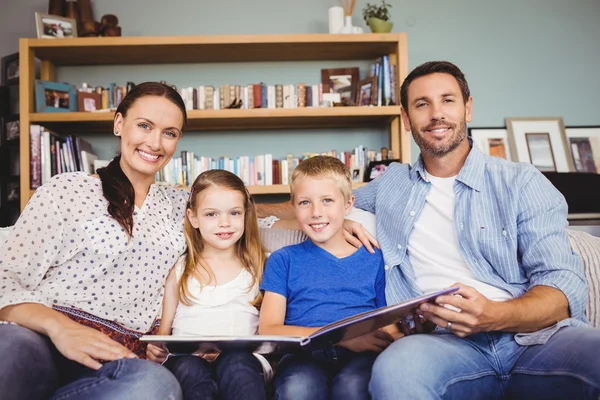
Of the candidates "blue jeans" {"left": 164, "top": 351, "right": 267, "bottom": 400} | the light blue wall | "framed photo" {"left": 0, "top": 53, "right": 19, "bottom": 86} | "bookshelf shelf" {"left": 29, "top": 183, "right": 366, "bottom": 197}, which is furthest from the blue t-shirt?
"framed photo" {"left": 0, "top": 53, "right": 19, "bottom": 86}

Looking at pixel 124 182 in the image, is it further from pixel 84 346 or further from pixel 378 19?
pixel 378 19

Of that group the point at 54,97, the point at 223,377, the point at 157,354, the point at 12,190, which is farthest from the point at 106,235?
the point at 12,190

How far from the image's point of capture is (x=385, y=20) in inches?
128

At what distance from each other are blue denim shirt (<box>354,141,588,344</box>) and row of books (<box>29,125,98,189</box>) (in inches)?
89.2

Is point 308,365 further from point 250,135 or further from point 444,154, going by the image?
point 250,135

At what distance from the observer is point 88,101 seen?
3.24m

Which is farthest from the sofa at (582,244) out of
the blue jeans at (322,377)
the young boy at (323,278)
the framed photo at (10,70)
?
the framed photo at (10,70)

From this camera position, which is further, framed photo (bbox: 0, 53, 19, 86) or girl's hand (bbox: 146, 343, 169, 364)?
framed photo (bbox: 0, 53, 19, 86)

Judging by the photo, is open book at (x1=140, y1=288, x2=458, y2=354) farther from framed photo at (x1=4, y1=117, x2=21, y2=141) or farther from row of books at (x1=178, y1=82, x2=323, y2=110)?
framed photo at (x1=4, y1=117, x2=21, y2=141)

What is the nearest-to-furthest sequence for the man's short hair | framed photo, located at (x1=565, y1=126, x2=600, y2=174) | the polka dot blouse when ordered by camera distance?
the polka dot blouse < the man's short hair < framed photo, located at (x1=565, y1=126, x2=600, y2=174)

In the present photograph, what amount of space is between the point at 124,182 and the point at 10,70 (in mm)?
Answer: 2405

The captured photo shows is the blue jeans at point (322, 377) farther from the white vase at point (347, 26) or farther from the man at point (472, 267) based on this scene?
the white vase at point (347, 26)

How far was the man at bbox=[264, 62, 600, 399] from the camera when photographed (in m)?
1.12

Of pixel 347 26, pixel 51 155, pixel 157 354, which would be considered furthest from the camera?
pixel 347 26
